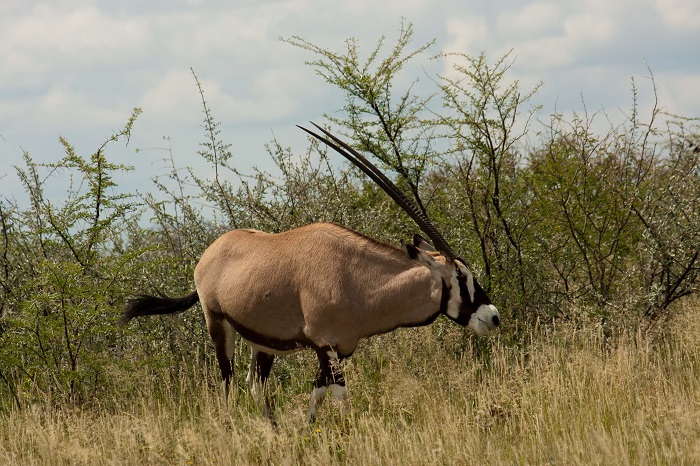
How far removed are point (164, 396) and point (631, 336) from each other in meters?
3.98

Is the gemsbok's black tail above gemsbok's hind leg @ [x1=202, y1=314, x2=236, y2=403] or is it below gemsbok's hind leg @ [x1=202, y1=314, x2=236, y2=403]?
above

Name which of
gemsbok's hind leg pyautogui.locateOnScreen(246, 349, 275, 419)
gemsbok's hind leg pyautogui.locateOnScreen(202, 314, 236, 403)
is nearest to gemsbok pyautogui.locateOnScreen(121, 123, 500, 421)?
gemsbok's hind leg pyautogui.locateOnScreen(202, 314, 236, 403)

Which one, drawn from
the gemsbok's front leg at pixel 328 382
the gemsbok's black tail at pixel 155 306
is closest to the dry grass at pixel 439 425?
the gemsbok's front leg at pixel 328 382

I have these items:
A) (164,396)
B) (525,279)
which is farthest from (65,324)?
(525,279)

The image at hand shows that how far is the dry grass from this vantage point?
5.48 m

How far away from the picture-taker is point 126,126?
872cm

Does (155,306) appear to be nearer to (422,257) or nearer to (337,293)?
(337,293)

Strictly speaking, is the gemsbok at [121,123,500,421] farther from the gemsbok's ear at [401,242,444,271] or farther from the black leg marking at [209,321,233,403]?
the black leg marking at [209,321,233,403]

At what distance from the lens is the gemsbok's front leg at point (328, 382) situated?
6496 mm

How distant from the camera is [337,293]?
6.53 m

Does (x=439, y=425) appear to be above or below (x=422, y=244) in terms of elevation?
below

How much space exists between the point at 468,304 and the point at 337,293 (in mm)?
918

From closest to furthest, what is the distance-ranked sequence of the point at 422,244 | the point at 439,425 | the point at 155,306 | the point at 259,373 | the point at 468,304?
the point at 439,425 < the point at 468,304 < the point at 422,244 < the point at 259,373 < the point at 155,306

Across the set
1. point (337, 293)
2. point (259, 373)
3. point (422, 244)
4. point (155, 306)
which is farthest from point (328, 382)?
point (155, 306)
